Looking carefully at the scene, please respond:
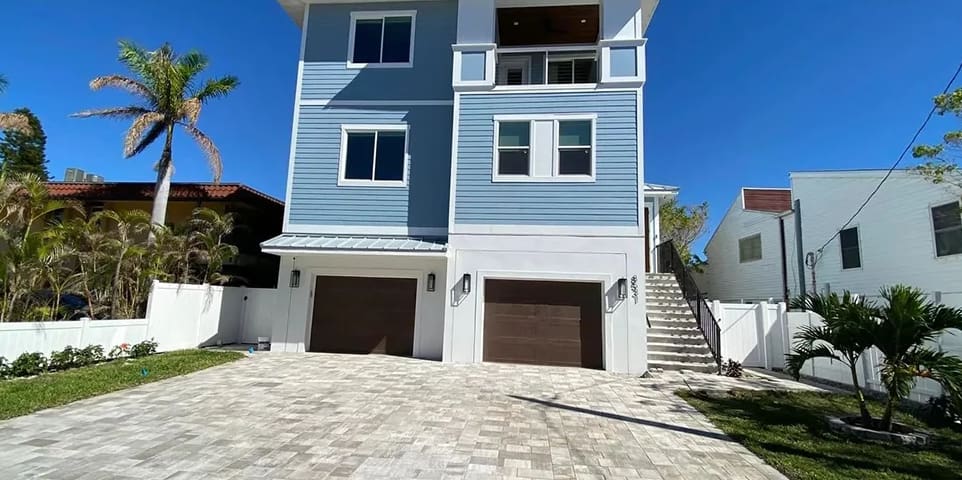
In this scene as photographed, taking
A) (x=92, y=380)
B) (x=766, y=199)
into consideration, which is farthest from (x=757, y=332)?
(x=92, y=380)

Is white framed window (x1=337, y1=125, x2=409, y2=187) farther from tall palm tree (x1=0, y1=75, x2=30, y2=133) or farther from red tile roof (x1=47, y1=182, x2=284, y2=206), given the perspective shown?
tall palm tree (x1=0, y1=75, x2=30, y2=133)

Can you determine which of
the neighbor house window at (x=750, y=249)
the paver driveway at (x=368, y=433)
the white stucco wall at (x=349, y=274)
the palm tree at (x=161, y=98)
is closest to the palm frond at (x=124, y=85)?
the palm tree at (x=161, y=98)

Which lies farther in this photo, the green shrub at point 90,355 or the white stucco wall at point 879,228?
the white stucco wall at point 879,228

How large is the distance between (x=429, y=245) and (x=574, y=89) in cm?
510

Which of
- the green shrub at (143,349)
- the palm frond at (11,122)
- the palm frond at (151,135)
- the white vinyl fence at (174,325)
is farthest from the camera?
the palm frond at (151,135)

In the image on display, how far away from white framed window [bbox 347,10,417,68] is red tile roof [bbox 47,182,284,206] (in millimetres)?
5752

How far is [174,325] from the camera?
35.0ft

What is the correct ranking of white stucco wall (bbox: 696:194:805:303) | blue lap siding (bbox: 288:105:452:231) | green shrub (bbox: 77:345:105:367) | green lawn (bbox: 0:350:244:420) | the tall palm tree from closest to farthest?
1. green lawn (bbox: 0:350:244:420)
2. green shrub (bbox: 77:345:105:367)
3. blue lap siding (bbox: 288:105:452:231)
4. the tall palm tree
5. white stucco wall (bbox: 696:194:805:303)

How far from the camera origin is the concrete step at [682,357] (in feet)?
32.5

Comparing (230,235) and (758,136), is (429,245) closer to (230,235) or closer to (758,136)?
(230,235)

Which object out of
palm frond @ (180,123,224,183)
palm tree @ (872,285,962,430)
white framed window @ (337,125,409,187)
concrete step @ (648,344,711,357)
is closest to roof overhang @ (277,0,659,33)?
white framed window @ (337,125,409,187)

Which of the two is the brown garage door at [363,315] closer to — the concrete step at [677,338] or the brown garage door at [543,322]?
the brown garage door at [543,322]

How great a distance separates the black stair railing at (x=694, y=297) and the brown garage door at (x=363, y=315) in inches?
277

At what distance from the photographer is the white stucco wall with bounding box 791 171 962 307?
1149 centimetres
